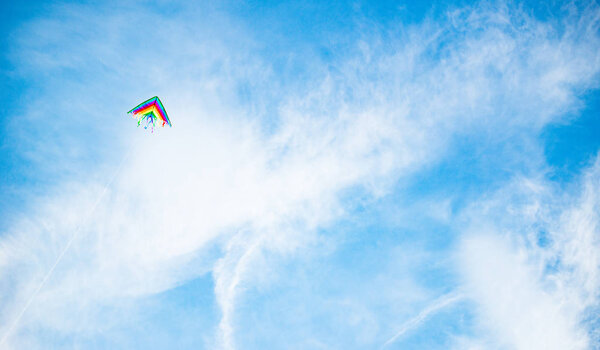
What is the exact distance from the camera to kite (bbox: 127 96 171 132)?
2273cm

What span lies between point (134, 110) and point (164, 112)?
2082 mm

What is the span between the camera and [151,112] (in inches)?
926

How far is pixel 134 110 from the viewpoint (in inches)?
893

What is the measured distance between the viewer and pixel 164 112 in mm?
23609

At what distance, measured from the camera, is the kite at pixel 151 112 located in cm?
2273
